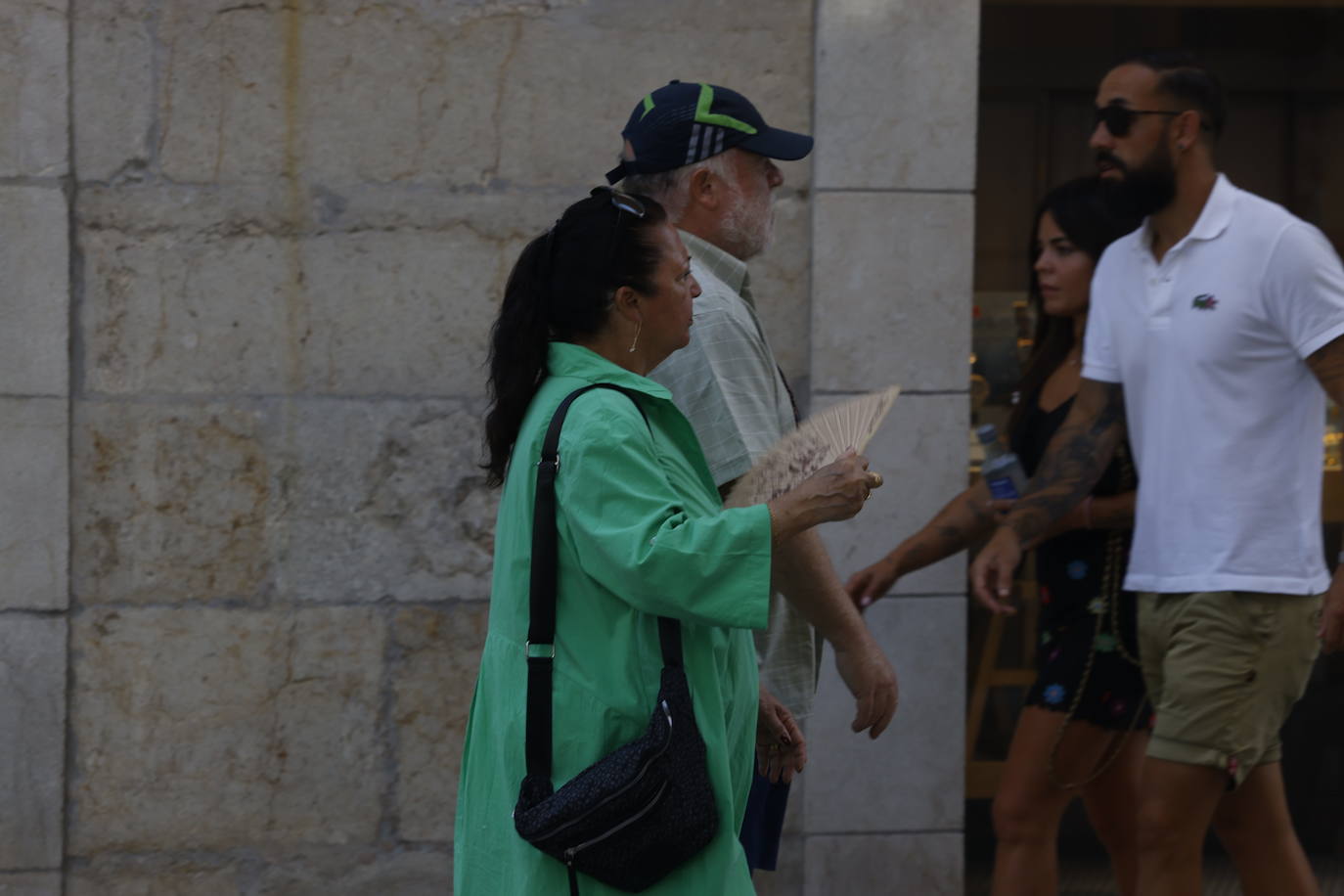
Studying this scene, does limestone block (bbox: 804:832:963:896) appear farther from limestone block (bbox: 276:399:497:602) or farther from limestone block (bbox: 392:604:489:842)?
limestone block (bbox: 276:399:497:602)

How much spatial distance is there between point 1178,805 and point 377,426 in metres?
2.12

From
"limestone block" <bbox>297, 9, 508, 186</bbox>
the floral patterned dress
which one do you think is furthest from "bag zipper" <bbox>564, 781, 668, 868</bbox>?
"limestone block" <bbox>297, 9, 508, 186</bbox>

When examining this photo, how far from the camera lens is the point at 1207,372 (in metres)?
3.42

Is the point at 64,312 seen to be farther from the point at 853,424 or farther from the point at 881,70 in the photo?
the point at 853,424

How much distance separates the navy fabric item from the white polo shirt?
3.18 feet

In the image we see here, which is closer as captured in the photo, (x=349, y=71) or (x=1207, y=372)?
(x=1207, y=372)

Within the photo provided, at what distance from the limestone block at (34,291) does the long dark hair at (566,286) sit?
2.00 meters

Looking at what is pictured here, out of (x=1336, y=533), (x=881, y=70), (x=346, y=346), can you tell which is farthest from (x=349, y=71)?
(x=1336, y=533)

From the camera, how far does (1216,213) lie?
3.51 meters

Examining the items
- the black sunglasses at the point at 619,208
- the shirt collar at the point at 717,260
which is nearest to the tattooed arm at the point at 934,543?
the shirt collar at the point at 717,260

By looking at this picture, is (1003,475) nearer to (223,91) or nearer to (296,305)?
(296,305)

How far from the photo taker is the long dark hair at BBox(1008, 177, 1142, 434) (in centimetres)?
408

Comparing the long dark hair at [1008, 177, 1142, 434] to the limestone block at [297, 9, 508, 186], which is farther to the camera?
the limestone block at [297, 9, 508, 186]

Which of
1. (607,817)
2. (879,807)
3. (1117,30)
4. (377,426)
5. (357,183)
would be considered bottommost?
(879,807)
